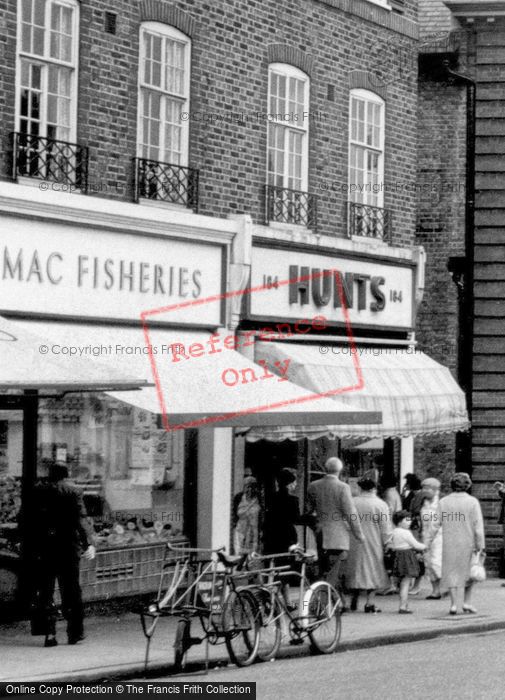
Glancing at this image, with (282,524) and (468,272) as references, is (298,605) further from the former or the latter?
(468,272)

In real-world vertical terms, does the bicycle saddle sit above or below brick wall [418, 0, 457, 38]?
below

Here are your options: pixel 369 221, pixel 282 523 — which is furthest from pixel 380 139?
pixel 282 523

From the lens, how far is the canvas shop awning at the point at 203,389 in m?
15.1

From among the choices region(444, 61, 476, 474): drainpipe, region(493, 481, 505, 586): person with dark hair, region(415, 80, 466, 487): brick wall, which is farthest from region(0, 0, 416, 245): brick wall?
region(493, 481, 505, 586): person with dark hair

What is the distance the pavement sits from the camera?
40.8 feet

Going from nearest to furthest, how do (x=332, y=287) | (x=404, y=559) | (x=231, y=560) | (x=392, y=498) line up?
(x=231, y=560) < (x=404, y=559) < (x=332, y=287) < (x=392, y=498)

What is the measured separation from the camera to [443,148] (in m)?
25.7

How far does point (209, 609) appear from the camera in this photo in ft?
41.4

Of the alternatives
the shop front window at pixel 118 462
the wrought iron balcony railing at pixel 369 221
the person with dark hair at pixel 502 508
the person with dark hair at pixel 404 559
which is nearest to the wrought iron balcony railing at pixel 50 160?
the shop front window at pixel 118 462

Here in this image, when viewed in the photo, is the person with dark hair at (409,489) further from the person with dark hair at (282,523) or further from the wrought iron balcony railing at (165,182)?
the wrought iron balcony railing at (165,182)

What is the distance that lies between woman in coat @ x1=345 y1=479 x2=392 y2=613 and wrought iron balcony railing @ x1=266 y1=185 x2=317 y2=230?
3.87 metres

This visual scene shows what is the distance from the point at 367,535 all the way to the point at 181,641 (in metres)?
5.29

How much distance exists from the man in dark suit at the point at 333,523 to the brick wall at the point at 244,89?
3.79 metres

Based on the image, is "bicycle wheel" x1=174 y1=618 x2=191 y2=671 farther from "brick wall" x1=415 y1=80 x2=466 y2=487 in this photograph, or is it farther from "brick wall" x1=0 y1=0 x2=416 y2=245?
"brick wall" x1=415 y1=80 x2=466 y2=487
